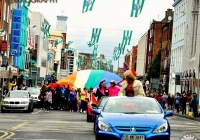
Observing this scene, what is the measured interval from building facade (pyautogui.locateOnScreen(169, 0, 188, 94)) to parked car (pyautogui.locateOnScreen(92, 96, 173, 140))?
61.0 metres

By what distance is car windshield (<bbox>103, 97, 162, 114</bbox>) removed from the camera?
14.4 meters

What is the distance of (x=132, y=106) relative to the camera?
1450cm

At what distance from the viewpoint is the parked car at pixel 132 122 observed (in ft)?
43.0

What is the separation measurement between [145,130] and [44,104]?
28273mm

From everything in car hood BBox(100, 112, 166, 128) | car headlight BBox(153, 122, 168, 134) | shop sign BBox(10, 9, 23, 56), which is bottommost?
car headlight BBox(153, 122, 168, 134)

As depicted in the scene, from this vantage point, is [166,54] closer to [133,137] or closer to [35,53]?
[35,53]

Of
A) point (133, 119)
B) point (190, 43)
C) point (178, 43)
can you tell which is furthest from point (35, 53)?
point (133, 119)

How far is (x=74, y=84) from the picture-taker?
48562 mm

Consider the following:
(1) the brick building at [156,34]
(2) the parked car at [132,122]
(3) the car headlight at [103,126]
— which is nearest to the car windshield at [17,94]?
(2) the parked car at [132,122]

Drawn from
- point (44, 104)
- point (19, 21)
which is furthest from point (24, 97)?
point (19, 21)

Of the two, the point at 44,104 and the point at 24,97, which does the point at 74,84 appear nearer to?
the point at 44,104

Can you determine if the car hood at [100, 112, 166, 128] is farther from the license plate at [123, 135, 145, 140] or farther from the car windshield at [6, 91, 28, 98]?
the car windshield at [6, 91, 28, 98]

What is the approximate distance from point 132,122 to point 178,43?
226 feet

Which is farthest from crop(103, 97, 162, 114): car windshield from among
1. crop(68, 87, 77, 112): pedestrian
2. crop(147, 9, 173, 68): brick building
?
crop(147, 9, 173, 68): brick building
